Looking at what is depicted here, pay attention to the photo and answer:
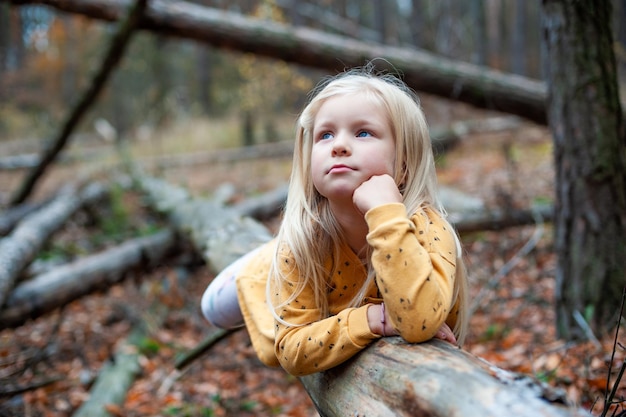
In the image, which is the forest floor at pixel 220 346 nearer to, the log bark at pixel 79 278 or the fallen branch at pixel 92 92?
the log bark at pixel 79 278

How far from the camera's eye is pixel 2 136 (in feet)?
65.0

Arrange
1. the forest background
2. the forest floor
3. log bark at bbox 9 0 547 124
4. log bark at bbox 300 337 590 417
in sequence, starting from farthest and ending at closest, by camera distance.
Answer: log bark at bbox 9 0 547 124 → the forest background → the forest floor → log bark at bbox 300 337 590 417

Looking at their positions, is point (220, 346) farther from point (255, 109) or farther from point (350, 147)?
point (255, 109)

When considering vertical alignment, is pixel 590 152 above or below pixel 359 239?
above

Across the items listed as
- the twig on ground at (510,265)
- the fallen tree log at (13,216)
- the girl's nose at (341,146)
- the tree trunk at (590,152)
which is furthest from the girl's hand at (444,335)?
the fallen tree log at (13,216)

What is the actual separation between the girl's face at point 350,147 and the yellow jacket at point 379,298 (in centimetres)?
18

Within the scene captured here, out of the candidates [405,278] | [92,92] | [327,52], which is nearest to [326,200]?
[405,278]

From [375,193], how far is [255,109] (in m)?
14.4

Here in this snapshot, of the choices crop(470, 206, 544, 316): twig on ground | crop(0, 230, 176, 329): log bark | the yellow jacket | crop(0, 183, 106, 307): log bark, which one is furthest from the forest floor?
the yellow jacket

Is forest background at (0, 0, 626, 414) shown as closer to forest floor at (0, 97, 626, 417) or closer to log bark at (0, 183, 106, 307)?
forest floor at (0, 97, 626, 417)

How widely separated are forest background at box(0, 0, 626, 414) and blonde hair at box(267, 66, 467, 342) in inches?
45.2

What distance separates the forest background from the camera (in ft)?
11.3

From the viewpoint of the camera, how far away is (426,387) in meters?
1.33

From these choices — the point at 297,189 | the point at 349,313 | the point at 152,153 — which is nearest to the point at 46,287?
the point at 297,189
